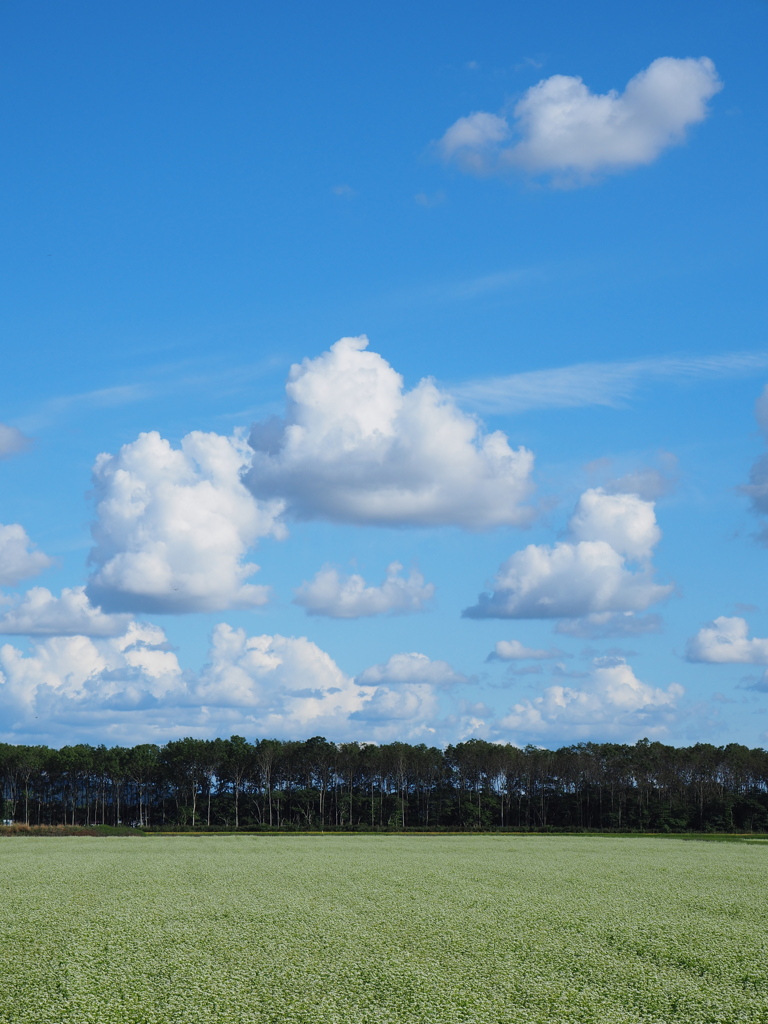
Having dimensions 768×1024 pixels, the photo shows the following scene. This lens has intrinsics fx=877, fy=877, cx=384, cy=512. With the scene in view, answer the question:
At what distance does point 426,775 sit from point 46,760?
188ft

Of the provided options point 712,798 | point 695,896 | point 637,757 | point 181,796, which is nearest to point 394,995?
point 695,896

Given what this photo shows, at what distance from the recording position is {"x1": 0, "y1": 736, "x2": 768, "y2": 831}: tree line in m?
120

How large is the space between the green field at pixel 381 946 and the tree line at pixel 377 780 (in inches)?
3381

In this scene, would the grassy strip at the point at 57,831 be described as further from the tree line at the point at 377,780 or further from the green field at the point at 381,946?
the green field at the point at 381,946

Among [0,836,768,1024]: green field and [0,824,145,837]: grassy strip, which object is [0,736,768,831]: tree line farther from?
[0,836,768,1024]: green field

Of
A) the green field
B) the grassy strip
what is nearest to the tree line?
the grassy strip

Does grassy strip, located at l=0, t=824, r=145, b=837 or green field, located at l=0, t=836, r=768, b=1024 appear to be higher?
green field, located at l=0, t=836, r=768, b=1024

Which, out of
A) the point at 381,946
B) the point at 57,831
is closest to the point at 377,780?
the point at 57,831

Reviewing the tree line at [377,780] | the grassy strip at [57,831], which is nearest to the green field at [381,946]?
the grassy strip at [57,831]

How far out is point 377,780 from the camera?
131250 mm

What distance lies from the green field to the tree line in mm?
85868

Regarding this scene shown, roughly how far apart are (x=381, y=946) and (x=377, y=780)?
114 m

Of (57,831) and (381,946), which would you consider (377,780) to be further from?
(381,946)

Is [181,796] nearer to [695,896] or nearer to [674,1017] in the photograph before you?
[695,896]
